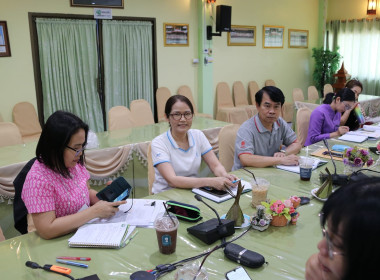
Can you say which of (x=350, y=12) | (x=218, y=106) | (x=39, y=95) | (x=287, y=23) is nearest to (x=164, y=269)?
(x=39, y=95)

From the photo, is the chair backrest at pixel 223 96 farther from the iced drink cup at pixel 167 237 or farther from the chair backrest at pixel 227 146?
the iced drink cup at pixel 167 237

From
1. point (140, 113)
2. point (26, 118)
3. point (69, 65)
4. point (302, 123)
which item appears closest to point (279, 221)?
point (302, 123)

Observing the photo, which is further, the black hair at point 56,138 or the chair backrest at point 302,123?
the chair backrest at point 302,123

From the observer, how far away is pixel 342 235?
62 centimetres

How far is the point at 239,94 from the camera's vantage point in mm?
7180

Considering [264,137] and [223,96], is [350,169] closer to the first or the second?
[264,137]

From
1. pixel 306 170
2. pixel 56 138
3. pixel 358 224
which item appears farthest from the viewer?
pixel 306 170

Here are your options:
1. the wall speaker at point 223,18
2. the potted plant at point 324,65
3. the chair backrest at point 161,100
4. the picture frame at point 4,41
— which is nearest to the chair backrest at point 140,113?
the chair backrest at point 161,100

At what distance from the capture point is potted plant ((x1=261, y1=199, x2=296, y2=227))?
1.61m

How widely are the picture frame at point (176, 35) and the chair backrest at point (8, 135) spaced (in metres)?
3.25

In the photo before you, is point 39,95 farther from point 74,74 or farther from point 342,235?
point 342,235

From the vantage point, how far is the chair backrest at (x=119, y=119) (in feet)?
14.1

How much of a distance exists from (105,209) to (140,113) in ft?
11.3

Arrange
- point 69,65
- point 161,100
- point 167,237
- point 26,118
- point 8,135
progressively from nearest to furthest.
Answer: point 167,237, point 8,135, point 26,118, point 69,65, point 161,100
